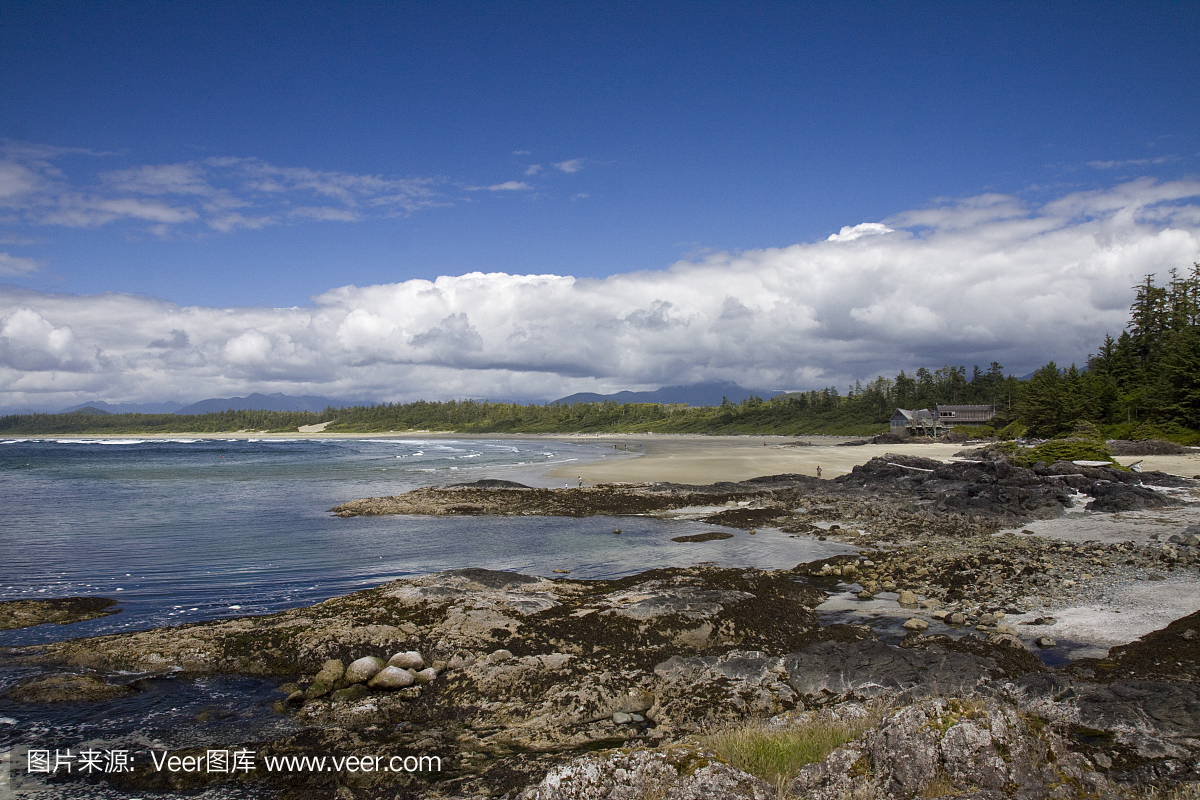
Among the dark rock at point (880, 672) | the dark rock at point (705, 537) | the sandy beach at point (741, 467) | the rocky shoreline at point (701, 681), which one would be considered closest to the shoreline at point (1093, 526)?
the sandy beach at point (741, 467)

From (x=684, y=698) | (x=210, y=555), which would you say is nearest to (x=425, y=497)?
(x=210, y=555)

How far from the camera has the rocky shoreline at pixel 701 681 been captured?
17.2ft

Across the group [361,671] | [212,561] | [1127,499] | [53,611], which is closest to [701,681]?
Answer: [361,671]

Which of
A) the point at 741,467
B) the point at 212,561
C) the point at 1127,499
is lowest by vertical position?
the point at 741,467

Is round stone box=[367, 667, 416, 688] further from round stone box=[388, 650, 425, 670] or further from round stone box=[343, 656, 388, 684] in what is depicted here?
round stone box=[388, 650, 425, 670]

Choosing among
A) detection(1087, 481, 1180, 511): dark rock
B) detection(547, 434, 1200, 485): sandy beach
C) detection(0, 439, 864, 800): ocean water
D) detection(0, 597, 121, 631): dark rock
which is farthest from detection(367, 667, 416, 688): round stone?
detection(547, 434, 1200, 485): sandy beach

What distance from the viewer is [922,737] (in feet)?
17.1

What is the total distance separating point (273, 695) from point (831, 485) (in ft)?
106

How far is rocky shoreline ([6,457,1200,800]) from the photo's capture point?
17.2 ft

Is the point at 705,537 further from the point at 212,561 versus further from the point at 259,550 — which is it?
the point at 212,561

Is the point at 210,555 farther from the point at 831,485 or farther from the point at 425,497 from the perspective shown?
the point at 831,485

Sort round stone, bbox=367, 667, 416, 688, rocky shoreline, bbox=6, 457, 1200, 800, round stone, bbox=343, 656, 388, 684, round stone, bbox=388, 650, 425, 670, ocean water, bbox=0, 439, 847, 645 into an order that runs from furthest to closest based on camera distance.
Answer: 1. ocean water, bbox=0, 439, 847, 645
2. round stone, bbox=388, 650, 425, 670
3. round stone, bbox=343, 656, 388, 684
4. round stone, bbox=367, 667, 416, 688
5. rocky shoreline, bbox=6, 457, 1200, 800

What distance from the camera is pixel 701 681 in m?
8.93

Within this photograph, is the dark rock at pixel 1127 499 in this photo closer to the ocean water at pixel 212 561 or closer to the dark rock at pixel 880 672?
the ocean water at pixel 212 561
